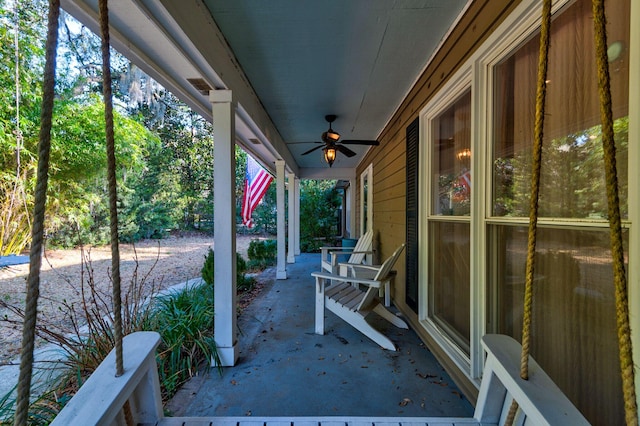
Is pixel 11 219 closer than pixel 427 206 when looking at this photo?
No

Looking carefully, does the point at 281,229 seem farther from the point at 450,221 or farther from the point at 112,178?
the point at 112,178

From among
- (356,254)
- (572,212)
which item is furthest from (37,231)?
(356,254)

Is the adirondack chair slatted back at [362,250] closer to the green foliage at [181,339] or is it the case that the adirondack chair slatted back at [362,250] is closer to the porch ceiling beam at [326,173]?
the green foliage at [181,339]

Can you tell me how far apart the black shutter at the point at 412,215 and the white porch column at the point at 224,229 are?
1747 mm

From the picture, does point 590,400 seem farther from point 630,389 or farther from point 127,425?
point 127,425

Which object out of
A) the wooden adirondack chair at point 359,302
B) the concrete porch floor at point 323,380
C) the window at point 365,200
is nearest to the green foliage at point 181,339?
the concrete porch floor at point 323,380

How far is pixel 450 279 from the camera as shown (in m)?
2.27

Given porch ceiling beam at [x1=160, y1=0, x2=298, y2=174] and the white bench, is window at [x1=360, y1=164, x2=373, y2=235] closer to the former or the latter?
porch ceiling beam at [x1=160, y1=0, x2=298, y2=174]

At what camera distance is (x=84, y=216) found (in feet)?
24.9

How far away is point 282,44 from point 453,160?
1.57m

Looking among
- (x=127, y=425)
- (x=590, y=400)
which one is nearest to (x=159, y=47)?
(x=127, y=425)

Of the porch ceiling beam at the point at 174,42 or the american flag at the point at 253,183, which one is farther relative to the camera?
the american flag at the point at 253,183

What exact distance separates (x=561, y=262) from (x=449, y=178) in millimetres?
1243

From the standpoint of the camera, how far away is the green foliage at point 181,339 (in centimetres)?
212
